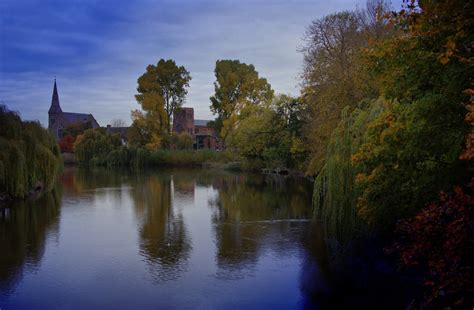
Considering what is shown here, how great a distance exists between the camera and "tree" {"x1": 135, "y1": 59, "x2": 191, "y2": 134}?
161ft

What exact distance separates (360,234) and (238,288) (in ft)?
8.72

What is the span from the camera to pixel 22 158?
18.8 meters

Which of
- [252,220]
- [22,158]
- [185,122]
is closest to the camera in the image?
[252,220]

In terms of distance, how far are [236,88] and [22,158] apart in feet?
108

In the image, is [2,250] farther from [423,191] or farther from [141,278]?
[423,191]

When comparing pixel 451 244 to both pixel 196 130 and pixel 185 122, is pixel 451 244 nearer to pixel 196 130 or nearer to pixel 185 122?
pixel 185 122

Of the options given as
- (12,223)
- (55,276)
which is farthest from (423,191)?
(12,223)

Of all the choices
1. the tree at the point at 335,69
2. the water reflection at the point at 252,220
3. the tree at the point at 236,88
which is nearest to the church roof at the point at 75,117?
the tree at the point at 236,88

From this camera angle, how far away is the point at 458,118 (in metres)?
6.45

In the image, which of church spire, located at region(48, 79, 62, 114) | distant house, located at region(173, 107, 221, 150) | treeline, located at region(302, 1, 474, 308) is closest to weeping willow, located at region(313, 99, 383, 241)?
treeline, located at region(302, 1, 474, 308)

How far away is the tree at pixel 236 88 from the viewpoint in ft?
161

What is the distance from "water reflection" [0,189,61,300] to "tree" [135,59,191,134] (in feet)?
89.8

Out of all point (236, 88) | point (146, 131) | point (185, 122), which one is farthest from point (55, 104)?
point (236, 88)

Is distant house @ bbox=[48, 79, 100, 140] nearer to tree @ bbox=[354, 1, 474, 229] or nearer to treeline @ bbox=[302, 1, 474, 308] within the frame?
treeline @ bbox=[302, 1, 474, 308]
